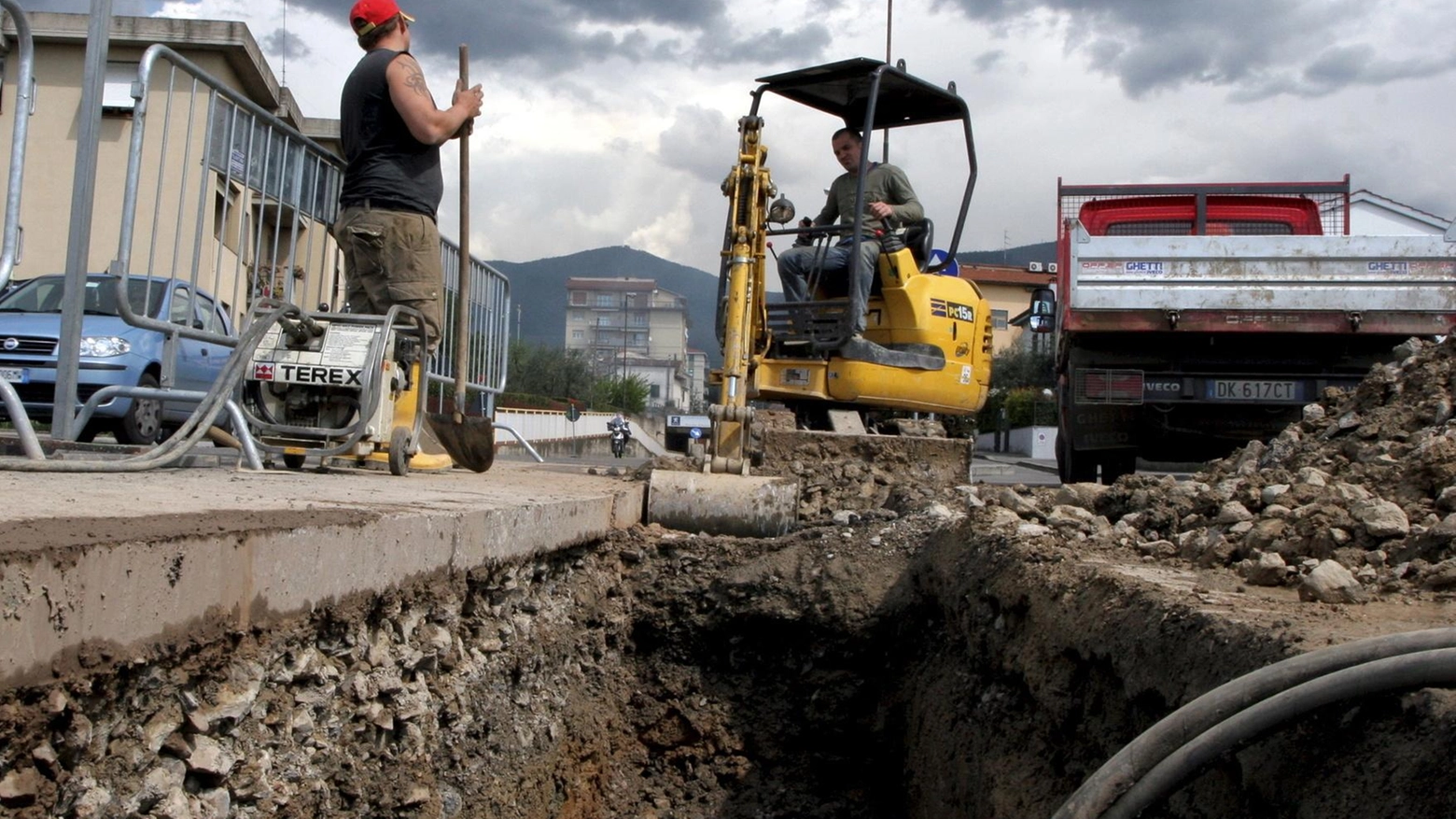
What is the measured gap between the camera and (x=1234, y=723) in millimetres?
1659

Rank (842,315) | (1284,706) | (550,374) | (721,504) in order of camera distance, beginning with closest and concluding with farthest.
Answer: (1284,706), (721,504), (842,315), (550,374)

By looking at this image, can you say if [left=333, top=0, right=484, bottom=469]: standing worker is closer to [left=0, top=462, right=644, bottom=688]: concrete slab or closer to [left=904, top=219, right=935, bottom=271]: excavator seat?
[left=0, top=462, right=644, bottom=688]: concrete slab

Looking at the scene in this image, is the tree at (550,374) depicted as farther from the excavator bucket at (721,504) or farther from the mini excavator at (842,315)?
the excavator bucket at (721,504)

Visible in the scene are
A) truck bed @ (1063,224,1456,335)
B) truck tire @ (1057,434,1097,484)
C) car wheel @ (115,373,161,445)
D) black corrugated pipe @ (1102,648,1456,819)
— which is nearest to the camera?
black corrugated pipe @ (1102,648,1456,819)

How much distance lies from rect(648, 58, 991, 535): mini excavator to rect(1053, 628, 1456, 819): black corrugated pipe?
13.1ft

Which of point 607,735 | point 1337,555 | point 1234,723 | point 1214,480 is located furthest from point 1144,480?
point 1234,723

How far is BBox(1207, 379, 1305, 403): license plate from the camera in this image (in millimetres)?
8125

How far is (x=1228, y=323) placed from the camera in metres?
8.17

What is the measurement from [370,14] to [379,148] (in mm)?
507

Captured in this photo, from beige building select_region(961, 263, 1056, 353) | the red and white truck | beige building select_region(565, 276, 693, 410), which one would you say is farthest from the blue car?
→ beige building select_region(565, 276, 693, 410)

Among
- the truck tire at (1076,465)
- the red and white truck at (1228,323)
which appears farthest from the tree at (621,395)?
the red and white truck at (1228,323)

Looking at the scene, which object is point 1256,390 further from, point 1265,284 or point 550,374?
point 550,374

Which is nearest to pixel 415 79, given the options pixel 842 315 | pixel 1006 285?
pixel 842 315

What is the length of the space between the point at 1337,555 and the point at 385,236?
345cm
